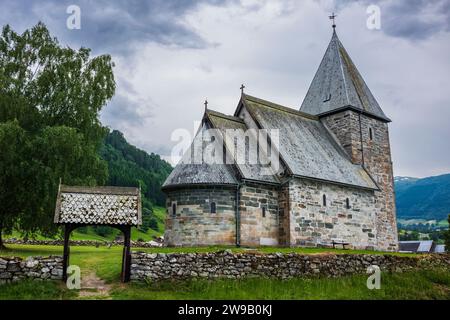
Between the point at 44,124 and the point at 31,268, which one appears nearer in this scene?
the point at 31,268

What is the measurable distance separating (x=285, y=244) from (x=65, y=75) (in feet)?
54.5

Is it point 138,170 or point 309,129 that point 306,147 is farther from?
point 138,170

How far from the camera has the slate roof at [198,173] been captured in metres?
23.7

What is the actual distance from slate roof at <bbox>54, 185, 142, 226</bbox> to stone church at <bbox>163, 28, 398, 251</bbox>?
913cm

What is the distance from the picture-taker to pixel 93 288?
13156mm

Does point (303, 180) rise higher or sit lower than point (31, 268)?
higher

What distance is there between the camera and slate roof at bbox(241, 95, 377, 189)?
1083 inches

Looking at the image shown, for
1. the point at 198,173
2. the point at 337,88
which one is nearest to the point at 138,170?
the point at 337,88

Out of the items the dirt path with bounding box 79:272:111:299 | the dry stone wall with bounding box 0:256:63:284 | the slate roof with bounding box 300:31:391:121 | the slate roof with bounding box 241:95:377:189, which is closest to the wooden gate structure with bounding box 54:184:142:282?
the dry stone wall with bounding box 0:256:63:284

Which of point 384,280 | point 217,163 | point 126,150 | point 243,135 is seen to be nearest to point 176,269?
point 384,280

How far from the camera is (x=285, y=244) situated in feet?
81.3

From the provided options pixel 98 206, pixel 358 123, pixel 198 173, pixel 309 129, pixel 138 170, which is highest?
pixel 138 170

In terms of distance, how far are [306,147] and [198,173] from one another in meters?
9.18
